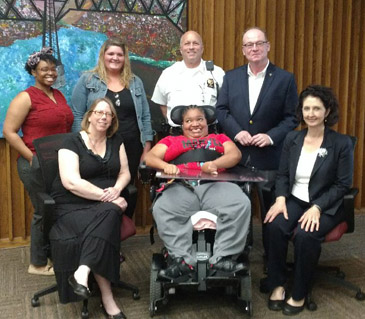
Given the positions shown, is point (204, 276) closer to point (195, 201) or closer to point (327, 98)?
point (195, 201)

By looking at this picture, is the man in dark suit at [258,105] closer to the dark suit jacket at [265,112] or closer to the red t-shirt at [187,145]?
the dark suit jacket at [265,112]

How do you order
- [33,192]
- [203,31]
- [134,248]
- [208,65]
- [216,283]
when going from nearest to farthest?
[216,283] → [33,192] → [208,65] → [134,248] → [203,31]

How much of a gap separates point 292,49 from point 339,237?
2434 millimetres

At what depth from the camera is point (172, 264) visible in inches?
A: 105

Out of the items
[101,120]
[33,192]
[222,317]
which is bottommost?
[222,317]

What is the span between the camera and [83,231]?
2.72 metres

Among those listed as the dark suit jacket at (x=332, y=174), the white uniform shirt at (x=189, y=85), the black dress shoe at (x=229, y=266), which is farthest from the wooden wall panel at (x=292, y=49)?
the black dress shoe at (x=229, y=266)

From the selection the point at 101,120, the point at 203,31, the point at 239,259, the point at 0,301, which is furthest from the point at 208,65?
the point at 0,301

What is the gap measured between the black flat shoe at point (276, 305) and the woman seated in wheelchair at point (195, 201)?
48cm

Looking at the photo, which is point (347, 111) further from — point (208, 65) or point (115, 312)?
point (115, 312)

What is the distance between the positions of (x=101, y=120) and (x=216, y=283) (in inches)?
51.3

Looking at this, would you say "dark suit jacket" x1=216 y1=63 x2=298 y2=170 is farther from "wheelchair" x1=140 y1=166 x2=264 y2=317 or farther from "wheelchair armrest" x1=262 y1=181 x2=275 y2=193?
"wheelchair" x1=140 y1=166 x2=264 y2=317

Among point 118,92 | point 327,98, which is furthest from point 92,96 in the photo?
point 327,98

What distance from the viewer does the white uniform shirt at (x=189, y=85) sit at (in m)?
3.59
